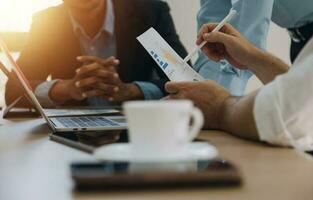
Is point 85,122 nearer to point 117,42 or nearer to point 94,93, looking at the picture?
point 94,93

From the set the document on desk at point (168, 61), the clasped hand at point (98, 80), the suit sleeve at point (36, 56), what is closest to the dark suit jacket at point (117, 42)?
the suit sleeve at point (36, 56)

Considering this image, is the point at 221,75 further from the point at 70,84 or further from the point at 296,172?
the point at 296,172

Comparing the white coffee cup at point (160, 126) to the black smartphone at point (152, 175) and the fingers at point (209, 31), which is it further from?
the fingers at point (209, 31)

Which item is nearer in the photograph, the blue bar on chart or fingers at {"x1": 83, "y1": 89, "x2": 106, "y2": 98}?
the blue bar on chart

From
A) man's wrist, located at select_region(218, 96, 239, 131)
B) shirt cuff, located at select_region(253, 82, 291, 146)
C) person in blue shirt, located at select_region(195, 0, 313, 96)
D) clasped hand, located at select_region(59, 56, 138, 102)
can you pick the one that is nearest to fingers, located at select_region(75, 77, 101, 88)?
clasped hand, located at select_region(59, 56, 138, 102)

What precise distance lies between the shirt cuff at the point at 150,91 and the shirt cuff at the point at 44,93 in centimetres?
33

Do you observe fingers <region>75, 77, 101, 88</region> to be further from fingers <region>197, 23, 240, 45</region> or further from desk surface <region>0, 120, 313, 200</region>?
desk surface <region>0, 120, 313, 200</region>

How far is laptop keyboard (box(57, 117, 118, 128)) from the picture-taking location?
36.8 inches

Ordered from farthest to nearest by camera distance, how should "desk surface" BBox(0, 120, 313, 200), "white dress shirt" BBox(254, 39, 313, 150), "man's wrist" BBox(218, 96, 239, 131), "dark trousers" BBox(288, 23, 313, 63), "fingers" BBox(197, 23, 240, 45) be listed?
"dark trousers" BBox(288, 23, 313, 63) → "fingers" BBox(197, 23, 240, 45) → "man's wrist" BBox(218, 96, 239, 131) → "white dress shirt" BBox(254, 39, 313, 150) → "desk surface" BBox(0, 120, 313, 200)

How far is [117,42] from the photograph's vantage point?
209 cm

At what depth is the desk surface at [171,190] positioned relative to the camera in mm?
438

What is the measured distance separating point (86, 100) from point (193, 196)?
1599mm

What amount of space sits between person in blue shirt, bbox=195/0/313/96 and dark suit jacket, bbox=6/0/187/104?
48cm

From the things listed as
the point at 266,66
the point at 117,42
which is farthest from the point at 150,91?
the point at 266,66
